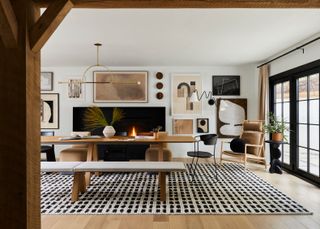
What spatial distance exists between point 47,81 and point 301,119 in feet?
19.4

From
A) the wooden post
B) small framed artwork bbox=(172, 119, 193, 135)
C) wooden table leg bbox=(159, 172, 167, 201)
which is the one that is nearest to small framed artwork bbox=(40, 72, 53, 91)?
small framed artwork bbox=(172, 119, 193, 135)

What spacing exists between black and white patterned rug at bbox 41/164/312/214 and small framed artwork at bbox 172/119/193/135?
189 centimetres

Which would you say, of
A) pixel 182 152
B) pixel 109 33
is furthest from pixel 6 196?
pixel 182 152

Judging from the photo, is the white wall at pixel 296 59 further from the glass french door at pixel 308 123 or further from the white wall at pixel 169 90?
the white wall at pixel 169 90

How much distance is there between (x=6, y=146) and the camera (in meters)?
1.58

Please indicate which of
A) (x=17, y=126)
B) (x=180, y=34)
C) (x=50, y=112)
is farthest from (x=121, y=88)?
(x=17, y=126)

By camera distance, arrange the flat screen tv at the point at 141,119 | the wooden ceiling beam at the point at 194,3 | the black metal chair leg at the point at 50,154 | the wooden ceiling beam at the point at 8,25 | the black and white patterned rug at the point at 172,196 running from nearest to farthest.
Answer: the wooden ceiling beam at the point at 8,25, the wooden ceiling beam at the point at 194,3, the black and white patterned rug at the point at 172,196, the black metal chair leg at the point at 50,154, the flat screen tv at the point at 141,119

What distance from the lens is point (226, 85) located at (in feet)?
19.2

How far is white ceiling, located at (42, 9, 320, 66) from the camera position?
2.83 meters

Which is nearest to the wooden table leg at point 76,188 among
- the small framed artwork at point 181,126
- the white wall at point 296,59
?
the small framed artwork at point 181,126

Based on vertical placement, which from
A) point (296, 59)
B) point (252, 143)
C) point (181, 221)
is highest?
point (296, 59)

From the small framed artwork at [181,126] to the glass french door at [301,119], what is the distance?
209 centimetres

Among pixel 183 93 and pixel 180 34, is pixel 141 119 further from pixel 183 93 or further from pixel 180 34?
pixel 180 34

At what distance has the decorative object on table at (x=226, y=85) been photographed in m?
5.83
